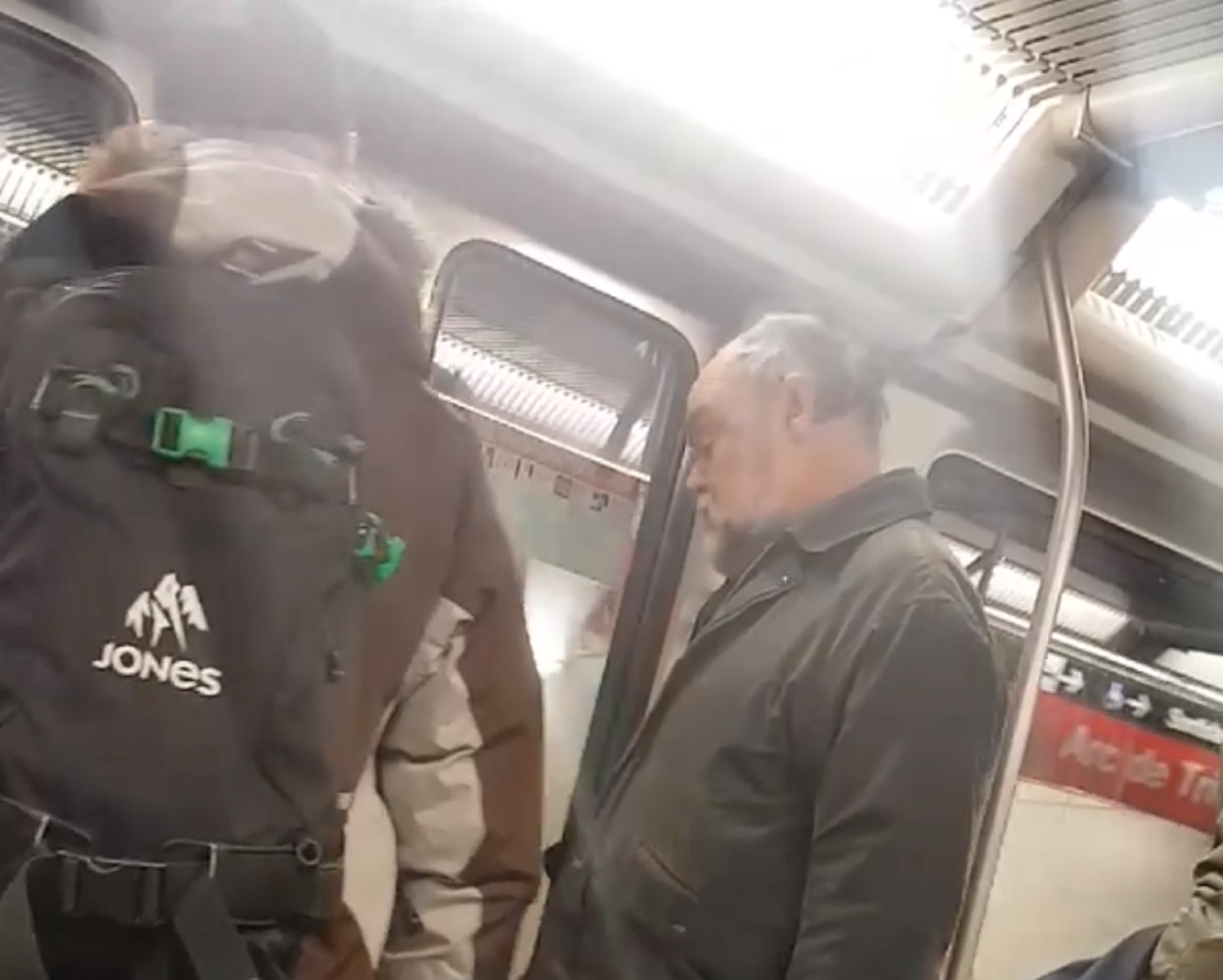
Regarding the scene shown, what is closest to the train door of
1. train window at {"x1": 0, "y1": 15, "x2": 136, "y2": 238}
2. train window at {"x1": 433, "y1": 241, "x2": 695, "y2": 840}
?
train window at {"x1": 433, "y1": 241, "x2": 695, "y2": 840}

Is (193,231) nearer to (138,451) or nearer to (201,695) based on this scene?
(138,451)

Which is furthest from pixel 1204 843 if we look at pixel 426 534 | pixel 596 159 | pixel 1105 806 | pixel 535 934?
pixel 426 534

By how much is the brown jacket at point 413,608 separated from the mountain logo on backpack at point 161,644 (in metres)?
0.16

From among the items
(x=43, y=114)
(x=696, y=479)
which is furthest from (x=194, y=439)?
(x=696, y=479)

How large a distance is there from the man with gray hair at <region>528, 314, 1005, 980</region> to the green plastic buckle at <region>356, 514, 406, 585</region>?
49 centimetres

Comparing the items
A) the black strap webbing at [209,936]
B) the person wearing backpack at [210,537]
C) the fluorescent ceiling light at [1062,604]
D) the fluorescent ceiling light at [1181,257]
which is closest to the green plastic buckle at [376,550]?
the person wearing backpack at [210,537]

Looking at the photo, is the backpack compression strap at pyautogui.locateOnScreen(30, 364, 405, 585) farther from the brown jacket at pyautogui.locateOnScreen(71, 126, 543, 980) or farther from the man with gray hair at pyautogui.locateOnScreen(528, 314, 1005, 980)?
the man with gray hair at pyautogui.locateOnScreen(528, 314, 1005, 980)

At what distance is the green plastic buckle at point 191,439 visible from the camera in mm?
1228

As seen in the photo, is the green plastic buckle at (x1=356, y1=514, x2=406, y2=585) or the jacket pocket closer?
the green plastic buckle at (x1=356, y1=514, x2=406, y2=585)

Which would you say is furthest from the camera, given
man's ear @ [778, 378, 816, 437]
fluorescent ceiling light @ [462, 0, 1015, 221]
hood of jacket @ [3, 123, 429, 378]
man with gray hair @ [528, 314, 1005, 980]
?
man's ear @ [778, 378, 816, 437]

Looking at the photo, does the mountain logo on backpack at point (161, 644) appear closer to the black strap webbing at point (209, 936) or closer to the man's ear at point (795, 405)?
the black strap webbing at point (209, 936)

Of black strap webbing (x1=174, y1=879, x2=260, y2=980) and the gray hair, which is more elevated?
the gray hair

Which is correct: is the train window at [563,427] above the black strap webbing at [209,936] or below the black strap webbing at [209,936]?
above

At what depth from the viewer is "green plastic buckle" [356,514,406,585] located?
1.33 m
